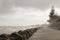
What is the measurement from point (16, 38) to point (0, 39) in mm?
1969

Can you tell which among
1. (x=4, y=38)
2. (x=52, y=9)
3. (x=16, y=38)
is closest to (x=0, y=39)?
(x=4, y=38)

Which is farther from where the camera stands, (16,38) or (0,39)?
(16,38)

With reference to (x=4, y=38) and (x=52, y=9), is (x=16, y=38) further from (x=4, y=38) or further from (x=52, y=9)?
(x=52, y=9)

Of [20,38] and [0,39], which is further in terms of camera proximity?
[20,38]

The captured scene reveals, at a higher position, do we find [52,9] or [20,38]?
[52,9]

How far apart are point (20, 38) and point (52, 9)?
3952 inches

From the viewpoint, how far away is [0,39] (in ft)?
27.6

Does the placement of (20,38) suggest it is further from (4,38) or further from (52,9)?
(52,9)

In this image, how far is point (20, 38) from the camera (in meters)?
10.7

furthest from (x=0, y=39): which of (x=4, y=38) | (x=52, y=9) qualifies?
(x=52, y=9)

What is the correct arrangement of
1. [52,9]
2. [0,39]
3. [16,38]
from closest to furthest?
[0,39] < [16,38] < [52,9]

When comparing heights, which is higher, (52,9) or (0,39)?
(52,9)

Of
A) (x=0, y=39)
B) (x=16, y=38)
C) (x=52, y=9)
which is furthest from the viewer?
(x=52, y=9)

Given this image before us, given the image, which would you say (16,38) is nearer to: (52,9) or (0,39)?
(0,39)
